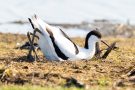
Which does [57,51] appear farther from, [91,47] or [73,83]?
[73,83]

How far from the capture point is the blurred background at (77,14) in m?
39.1

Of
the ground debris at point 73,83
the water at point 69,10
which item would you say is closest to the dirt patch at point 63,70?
the ground debris at point 73,83

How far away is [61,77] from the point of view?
12.8 meters

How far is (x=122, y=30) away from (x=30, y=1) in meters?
10.9

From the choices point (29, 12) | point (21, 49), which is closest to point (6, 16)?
point (29, 12)

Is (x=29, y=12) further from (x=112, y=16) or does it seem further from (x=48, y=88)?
(x=48, y=88)

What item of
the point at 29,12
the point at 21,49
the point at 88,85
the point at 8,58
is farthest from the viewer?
the point at 29,12

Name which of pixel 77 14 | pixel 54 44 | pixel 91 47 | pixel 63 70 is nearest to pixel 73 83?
pixel 63 70

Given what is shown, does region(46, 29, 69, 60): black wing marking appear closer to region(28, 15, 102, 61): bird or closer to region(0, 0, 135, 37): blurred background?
region(28, 15, 102, 61): bird

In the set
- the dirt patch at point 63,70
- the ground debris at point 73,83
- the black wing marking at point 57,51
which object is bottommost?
the ground debris at point 73,83

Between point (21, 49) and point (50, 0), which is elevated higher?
point (50, 0)

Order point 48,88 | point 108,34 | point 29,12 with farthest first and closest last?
1. point 29,12
2. point 108,34
3. point 48,88

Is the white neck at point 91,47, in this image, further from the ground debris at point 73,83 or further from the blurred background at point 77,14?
the blurred background at point 77,14

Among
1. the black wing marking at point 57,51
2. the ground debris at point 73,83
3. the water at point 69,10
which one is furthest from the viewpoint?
the water at point 69,10
